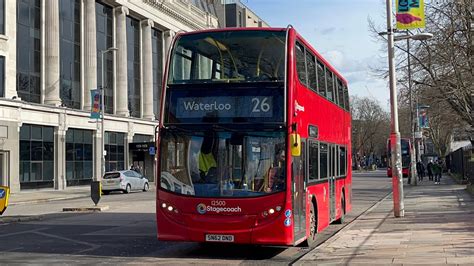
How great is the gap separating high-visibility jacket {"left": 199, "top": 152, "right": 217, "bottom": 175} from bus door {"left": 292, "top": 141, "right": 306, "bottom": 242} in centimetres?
152

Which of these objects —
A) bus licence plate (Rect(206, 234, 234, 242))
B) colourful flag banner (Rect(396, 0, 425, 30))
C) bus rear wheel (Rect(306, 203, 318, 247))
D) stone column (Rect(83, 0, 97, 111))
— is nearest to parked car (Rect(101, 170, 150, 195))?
stone column (Rect(83, 0, 97, 111))

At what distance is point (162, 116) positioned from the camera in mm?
11109

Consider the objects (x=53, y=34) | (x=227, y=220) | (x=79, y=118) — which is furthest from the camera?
(x=79, y=118)

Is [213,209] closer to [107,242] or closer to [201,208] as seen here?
[201,208]

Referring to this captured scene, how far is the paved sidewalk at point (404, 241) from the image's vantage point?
403 inches

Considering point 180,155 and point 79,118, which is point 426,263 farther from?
point 79,118

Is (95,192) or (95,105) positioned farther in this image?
(95,105)

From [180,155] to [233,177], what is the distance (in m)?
1.12

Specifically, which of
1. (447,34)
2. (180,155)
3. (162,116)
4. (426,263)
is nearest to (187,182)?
(180,155)

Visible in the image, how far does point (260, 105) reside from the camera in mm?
10805

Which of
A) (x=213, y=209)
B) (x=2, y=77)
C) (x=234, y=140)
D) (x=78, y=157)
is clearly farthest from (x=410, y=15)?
(x=78, y=157)

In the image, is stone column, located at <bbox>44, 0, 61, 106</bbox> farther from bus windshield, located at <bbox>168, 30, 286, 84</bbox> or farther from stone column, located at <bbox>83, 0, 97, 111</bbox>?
bus windshield, located at <bbox>168, 30, 286, 84</bbox>

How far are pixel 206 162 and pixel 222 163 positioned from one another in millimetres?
318

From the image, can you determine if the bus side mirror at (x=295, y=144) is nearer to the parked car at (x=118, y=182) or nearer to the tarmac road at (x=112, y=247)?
the tarmac road at (x=112, y=247)
